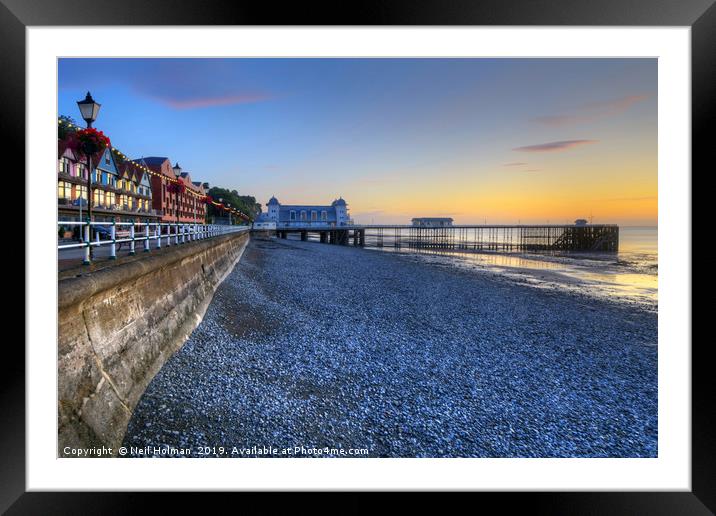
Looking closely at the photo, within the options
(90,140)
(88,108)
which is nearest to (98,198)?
(90,140)

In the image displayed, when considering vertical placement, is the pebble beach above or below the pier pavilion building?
below

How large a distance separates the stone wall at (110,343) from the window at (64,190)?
1487 centimetres

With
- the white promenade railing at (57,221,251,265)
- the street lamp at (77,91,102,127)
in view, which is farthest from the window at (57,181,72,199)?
the street lamp at (77,91,102,127)

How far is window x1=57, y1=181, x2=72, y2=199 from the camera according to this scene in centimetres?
1548

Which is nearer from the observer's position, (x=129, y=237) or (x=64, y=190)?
(x=129, y=237)

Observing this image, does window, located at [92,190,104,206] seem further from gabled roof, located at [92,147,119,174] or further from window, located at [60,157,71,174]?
window, located at [60,157,71,174]

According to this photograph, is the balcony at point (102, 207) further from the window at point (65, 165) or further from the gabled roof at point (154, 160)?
the gabled roof at point (154, 160)

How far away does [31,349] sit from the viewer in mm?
2867

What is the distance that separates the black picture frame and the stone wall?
0.32 meters

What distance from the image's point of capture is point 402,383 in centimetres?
529

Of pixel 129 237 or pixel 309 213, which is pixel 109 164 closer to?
pixel 129 237
